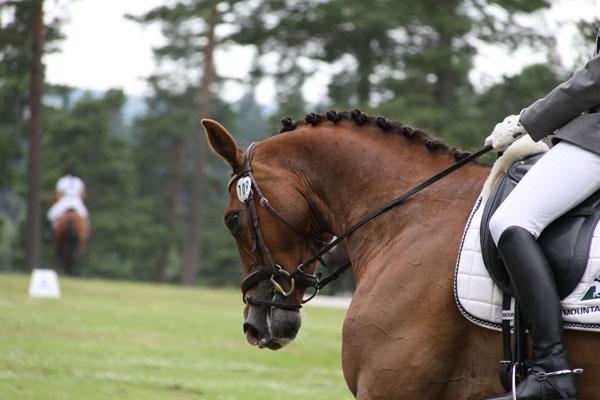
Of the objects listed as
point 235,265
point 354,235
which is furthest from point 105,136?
point 354,235

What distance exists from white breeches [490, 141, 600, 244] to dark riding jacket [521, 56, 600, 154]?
6 centimetres

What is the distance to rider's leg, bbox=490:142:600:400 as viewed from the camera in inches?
124

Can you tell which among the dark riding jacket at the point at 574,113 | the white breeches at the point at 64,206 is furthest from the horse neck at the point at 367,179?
the white breeches at the point at 64,206

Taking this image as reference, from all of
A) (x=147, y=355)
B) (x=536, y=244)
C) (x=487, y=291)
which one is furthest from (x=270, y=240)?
(x=147, y=355)

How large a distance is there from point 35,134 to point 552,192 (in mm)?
23862

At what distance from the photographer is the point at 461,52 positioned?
2817 centimetres

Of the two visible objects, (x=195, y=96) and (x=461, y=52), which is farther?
(x=195, y=96)

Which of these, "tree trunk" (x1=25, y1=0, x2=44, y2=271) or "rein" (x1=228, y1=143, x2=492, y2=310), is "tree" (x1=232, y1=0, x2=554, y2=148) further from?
"rein" (x1=228, y1=143, x2=492, y2=310)

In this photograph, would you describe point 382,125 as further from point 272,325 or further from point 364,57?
point 364,57

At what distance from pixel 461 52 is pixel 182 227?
22.8 m

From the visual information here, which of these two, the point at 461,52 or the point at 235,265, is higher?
the point at 461,52

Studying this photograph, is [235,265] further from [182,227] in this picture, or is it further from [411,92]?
[411,92]

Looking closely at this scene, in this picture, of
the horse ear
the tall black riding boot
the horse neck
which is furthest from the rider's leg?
the horse ear

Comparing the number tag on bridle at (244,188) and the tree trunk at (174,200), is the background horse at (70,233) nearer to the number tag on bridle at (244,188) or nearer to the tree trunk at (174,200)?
the number tag on bridle at (244,188)
